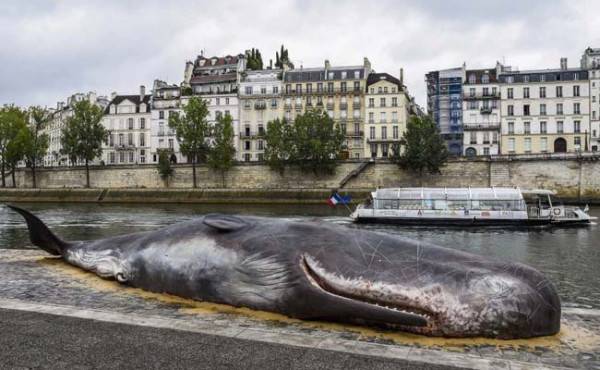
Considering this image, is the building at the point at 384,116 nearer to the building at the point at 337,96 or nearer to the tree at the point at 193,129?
the building at the point at 337,96

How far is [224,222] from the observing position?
874 cm

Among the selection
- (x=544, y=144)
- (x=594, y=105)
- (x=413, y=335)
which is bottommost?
(x=413, y=335)

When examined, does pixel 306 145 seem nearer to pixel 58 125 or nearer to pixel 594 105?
pixel 594 105

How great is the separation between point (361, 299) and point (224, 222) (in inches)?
108

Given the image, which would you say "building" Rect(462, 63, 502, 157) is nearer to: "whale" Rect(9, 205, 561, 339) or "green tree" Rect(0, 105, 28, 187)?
"green tree" Rect(0, 105, 28, 187)

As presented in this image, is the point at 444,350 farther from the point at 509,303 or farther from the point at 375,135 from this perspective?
the point at 375,135

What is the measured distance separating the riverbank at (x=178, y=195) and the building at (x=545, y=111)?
105 ft

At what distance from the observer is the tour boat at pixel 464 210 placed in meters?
39.8

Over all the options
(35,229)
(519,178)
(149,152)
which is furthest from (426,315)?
(149,152)

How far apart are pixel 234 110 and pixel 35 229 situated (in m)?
84.7

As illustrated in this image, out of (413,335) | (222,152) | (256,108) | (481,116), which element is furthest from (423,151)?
(413,335)

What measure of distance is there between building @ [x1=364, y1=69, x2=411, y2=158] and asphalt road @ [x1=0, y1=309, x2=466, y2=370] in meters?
83.0

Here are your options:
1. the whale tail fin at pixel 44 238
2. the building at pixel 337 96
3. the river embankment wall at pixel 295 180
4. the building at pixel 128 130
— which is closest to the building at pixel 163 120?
Result: the building at pixel 128 130

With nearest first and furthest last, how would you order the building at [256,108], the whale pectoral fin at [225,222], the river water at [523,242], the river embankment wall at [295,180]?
the whale pectoral fin at [225,222] < the river water at [523,242] < the river embankment wall at [295,180] < the building at [256,108]
